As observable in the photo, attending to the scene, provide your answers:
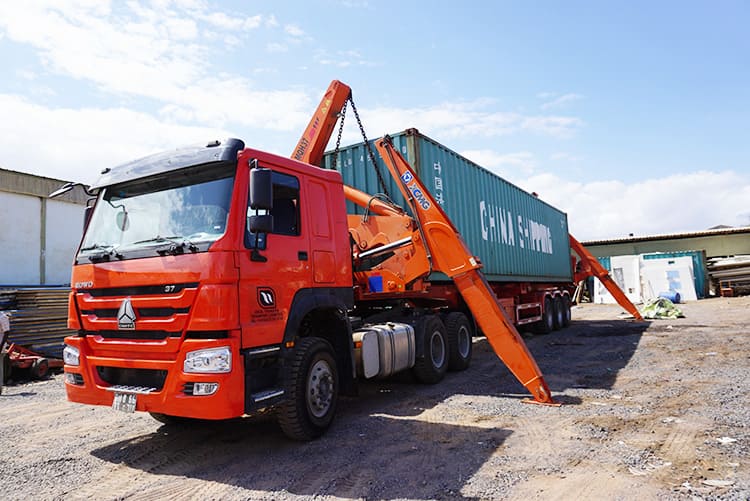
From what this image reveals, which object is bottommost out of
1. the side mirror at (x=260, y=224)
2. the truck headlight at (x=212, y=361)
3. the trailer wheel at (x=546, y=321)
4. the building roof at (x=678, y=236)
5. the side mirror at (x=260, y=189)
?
the trailer wheel at (x=546, y=321)

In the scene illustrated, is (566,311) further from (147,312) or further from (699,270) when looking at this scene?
(699,270)

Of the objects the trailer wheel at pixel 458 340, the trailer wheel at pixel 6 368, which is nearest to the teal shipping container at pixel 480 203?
the trailer wheel at pixel 458 340

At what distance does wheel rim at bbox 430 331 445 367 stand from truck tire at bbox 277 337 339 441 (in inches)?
108

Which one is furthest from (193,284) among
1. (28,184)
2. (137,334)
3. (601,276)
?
(601,276)

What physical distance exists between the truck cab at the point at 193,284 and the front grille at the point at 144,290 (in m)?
0.01

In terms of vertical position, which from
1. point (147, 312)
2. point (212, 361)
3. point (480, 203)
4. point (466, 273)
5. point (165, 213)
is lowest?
point (212, 361)

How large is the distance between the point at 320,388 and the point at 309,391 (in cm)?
20

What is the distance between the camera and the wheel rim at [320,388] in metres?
4.77

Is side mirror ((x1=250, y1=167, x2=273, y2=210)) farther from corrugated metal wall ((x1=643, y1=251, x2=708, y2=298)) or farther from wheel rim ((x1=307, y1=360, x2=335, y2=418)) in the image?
corrugated metal wall ((x1=643, y1=251, x2=708, y2=298))

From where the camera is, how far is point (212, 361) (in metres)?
3.89

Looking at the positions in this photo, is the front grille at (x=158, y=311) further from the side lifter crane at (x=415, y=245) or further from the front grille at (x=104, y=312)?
the side lifter crane at (x=415, y=245)

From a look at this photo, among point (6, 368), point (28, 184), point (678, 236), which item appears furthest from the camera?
point (678, 236)

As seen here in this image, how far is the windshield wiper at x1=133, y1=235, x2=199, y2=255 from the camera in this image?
4.09 metres

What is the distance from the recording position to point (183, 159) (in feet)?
14.7
